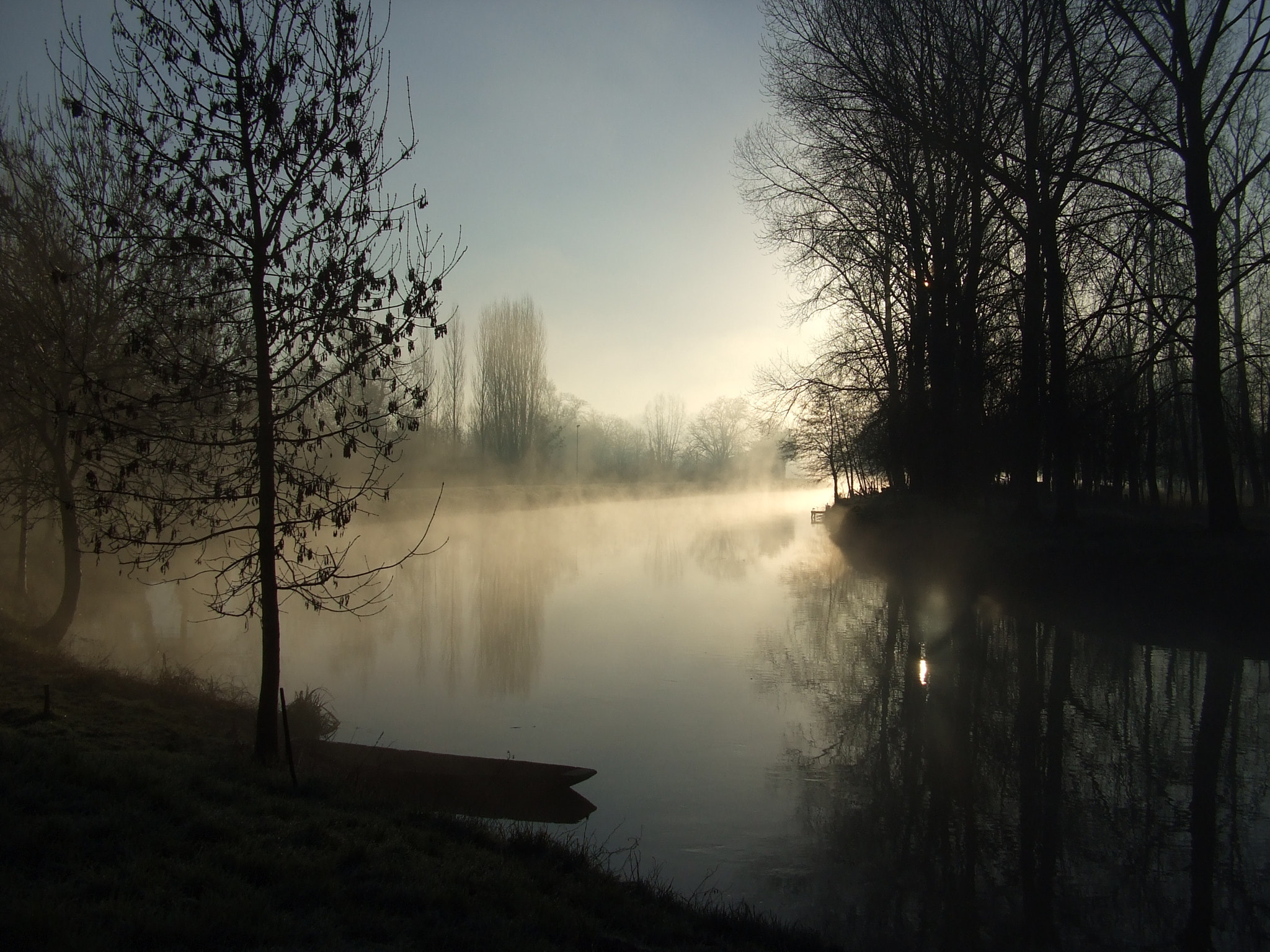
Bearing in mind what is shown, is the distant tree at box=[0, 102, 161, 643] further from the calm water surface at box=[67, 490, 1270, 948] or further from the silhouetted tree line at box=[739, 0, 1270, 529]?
the silhouetted tree line at box=[739, 0, 1270, 529]

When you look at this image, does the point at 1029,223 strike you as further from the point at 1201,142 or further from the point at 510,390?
the point at 510,390

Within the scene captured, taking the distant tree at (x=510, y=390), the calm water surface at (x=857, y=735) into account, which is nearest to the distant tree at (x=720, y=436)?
the distant tree at (x=510, y=390)

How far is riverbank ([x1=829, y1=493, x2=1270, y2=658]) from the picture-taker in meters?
11.4

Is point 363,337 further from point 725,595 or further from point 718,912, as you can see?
point 725,595

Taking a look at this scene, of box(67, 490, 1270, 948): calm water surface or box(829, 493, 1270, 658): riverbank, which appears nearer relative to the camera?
box(67, 490, 1270, 948): calm water surface

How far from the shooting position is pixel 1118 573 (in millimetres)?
13297

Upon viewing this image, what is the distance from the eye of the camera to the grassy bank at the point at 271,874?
10.4 ft

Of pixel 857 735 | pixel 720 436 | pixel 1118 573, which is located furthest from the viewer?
pixel 720 436

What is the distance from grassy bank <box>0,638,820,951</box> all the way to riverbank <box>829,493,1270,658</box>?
9665mm

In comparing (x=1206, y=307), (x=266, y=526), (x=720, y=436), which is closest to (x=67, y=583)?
(x=266, y=526)

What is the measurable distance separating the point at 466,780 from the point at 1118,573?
1124cm

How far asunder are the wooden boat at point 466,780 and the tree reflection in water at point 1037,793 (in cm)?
195

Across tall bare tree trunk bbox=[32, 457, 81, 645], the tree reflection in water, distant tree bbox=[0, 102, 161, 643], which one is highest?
distant tree bbox=[0, 102, 161, 643]

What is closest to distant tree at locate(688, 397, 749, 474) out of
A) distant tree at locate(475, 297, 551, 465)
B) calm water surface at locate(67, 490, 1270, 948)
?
distant tree at locate(475, 297, 551, 465)
